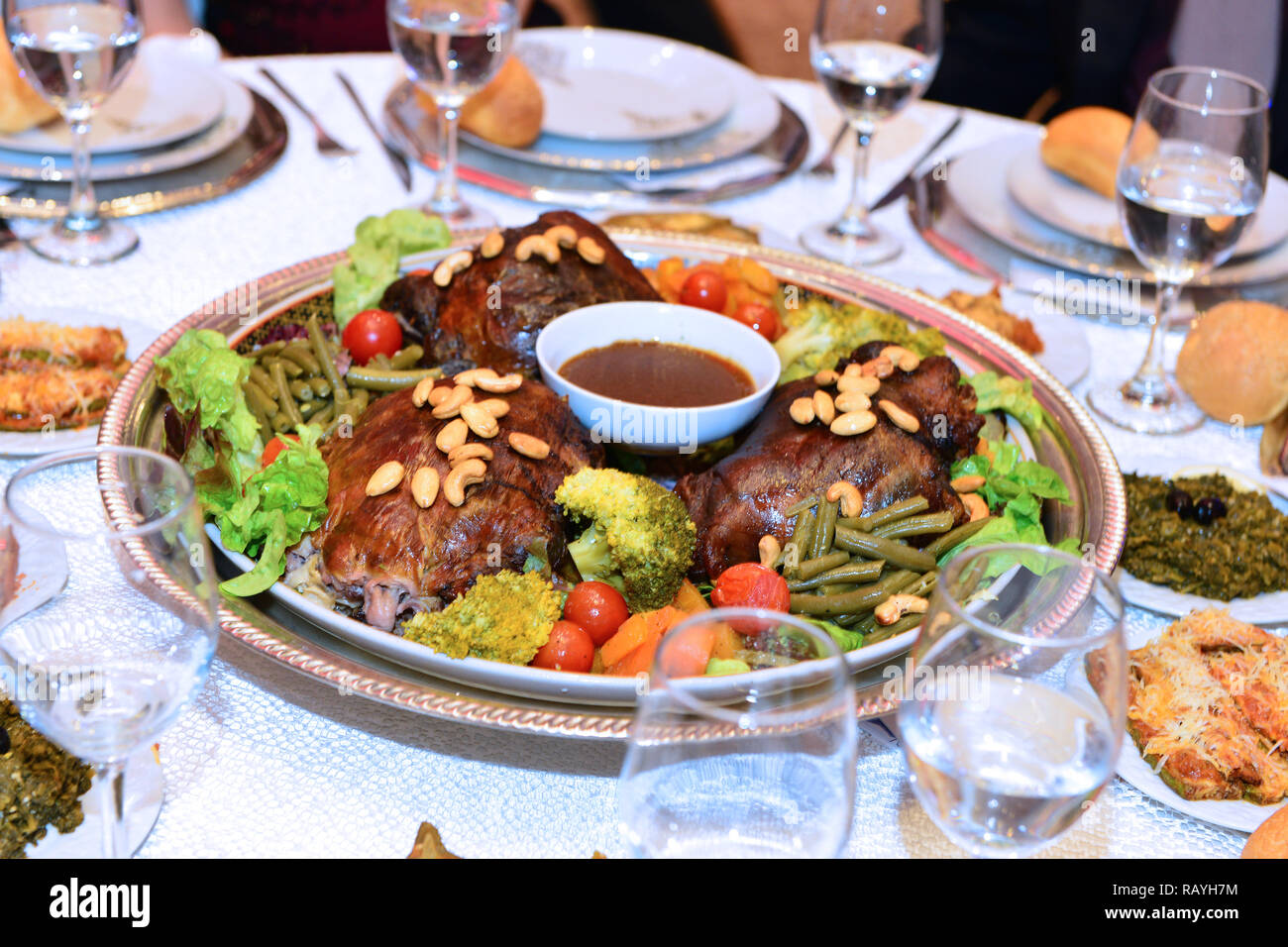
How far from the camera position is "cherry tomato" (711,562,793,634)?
2258mm

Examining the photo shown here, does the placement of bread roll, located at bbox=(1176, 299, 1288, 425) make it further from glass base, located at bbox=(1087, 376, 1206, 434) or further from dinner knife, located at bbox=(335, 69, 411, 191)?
dinner knife, located at bbox=(335, 69, 411, 191)

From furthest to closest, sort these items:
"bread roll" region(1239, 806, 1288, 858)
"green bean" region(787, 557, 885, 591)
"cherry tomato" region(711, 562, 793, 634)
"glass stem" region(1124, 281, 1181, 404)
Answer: "glass stem" region(1124, 281, 1181, 404), "green bean" region(787, 557, 885, 591), "cherry tomato" region(711, 562, 793, 634), "bread roll" region(1239, 806, 1288, 858)

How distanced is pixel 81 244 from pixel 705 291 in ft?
5.91

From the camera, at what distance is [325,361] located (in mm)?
2875

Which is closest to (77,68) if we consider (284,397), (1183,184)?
(284,397)

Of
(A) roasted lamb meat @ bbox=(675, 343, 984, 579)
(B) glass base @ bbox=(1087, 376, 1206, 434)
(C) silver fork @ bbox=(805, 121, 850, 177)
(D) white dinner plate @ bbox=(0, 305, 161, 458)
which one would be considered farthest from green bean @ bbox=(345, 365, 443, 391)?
(C) silver fork @ bbox=(805, 121, 850, 177)

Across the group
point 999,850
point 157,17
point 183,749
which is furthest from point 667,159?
point 157,17

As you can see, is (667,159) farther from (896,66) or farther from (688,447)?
(688,447)

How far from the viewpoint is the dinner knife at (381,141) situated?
164 inches

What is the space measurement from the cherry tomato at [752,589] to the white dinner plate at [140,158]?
249 centimetres

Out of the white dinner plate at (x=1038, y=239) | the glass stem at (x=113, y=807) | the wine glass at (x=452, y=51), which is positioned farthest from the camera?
the white dinner plate at (x=1038, y=239)

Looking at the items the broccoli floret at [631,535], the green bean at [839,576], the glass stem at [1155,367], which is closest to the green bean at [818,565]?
the green bean at [839,576]

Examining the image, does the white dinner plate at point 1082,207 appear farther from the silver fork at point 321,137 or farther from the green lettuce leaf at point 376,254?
the silver fork at point 321,137

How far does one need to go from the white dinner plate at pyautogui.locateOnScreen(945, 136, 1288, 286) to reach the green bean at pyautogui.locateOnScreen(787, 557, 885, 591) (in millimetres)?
1834
